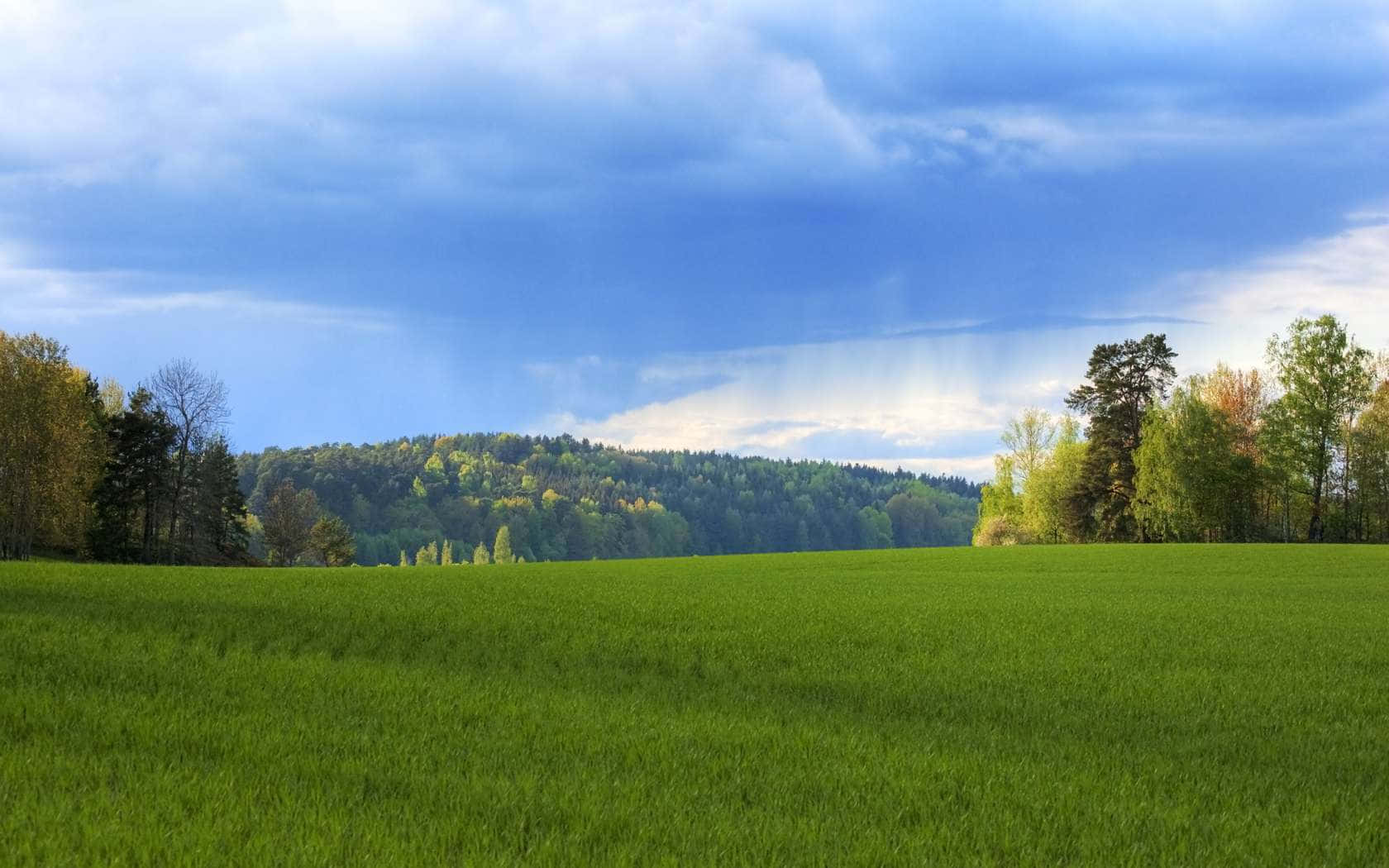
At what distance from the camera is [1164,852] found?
21.0ft

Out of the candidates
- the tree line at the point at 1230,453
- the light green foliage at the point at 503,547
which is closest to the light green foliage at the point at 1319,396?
the tree line at the point at 1230,453

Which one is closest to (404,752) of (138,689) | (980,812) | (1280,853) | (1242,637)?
(138,689)

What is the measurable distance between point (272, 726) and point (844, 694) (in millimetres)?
6894

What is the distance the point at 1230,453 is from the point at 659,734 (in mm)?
70887

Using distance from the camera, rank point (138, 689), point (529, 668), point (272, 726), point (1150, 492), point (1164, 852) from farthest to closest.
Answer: point (1150, 492) → point (529, 668) → point (138, 689) → point (272, 726) → point (1164, 852)

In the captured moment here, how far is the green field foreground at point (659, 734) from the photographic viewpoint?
20.3ft

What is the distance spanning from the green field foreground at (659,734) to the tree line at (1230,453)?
53.7 meters

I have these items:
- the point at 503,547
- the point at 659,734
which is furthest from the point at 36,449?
the point at 503,547

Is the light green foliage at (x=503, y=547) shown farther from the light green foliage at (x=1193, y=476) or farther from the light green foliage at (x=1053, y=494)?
the light green foliage at (x=1193, y=476)

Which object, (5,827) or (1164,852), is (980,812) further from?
(5,827)

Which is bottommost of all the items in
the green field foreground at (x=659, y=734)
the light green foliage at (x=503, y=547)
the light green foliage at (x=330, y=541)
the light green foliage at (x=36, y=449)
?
the light green foliage at (x=503, y=547)

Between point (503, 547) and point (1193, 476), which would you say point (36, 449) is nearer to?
point (1193, 476)

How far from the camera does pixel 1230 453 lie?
223 ft

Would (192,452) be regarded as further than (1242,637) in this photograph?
Yes
